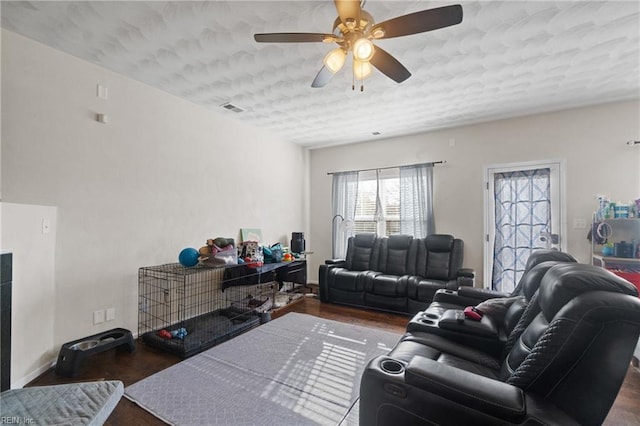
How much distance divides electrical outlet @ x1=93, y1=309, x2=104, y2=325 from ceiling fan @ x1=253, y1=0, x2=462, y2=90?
9.44 ft

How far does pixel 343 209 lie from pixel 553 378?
4.25 m

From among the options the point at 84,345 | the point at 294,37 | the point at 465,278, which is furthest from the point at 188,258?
the point at 465,278

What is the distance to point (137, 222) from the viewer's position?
3035 mm

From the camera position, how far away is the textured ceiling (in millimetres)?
2006

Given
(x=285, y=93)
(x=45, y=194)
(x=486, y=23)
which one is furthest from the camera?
(x=285, y=93)

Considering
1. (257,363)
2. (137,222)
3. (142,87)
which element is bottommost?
(257,363)

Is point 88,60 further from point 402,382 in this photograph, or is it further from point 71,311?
point 402,382

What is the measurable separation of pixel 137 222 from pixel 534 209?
16.3 ft

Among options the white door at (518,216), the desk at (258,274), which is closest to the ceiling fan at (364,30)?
the desk at (258,274)

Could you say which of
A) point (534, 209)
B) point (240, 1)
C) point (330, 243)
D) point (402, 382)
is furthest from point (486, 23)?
point (330, 243)

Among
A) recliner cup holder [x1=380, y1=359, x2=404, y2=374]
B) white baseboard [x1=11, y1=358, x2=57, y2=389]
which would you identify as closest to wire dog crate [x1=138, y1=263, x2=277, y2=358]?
white baseboard [x1=11, y1=358, x2=57, y2=389]

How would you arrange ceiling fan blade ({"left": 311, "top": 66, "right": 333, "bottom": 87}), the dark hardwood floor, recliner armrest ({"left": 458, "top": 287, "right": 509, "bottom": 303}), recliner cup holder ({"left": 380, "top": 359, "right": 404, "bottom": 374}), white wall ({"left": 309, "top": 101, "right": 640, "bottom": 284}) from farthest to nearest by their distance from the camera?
white wall ({"left": 309, "top": 101, "right": 640, "bottom": 284}), recliner armrest ({"left": 458, "top": 287, "right": 509, "bottom": 303}), ceiling fan blade ({"left": 311, "top": 66, "right": 333, "bottom": 87}), the dark hardwood floor, recliner cup holder ({"left": 380, "top": 359, "right": 404, "bottom": 374})

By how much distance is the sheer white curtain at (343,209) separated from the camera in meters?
5.16

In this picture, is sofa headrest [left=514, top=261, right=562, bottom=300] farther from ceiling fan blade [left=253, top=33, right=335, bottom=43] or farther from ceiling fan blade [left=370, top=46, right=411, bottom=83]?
ceiling fan blade [left=253, top=33, right=335, bottom=43]
